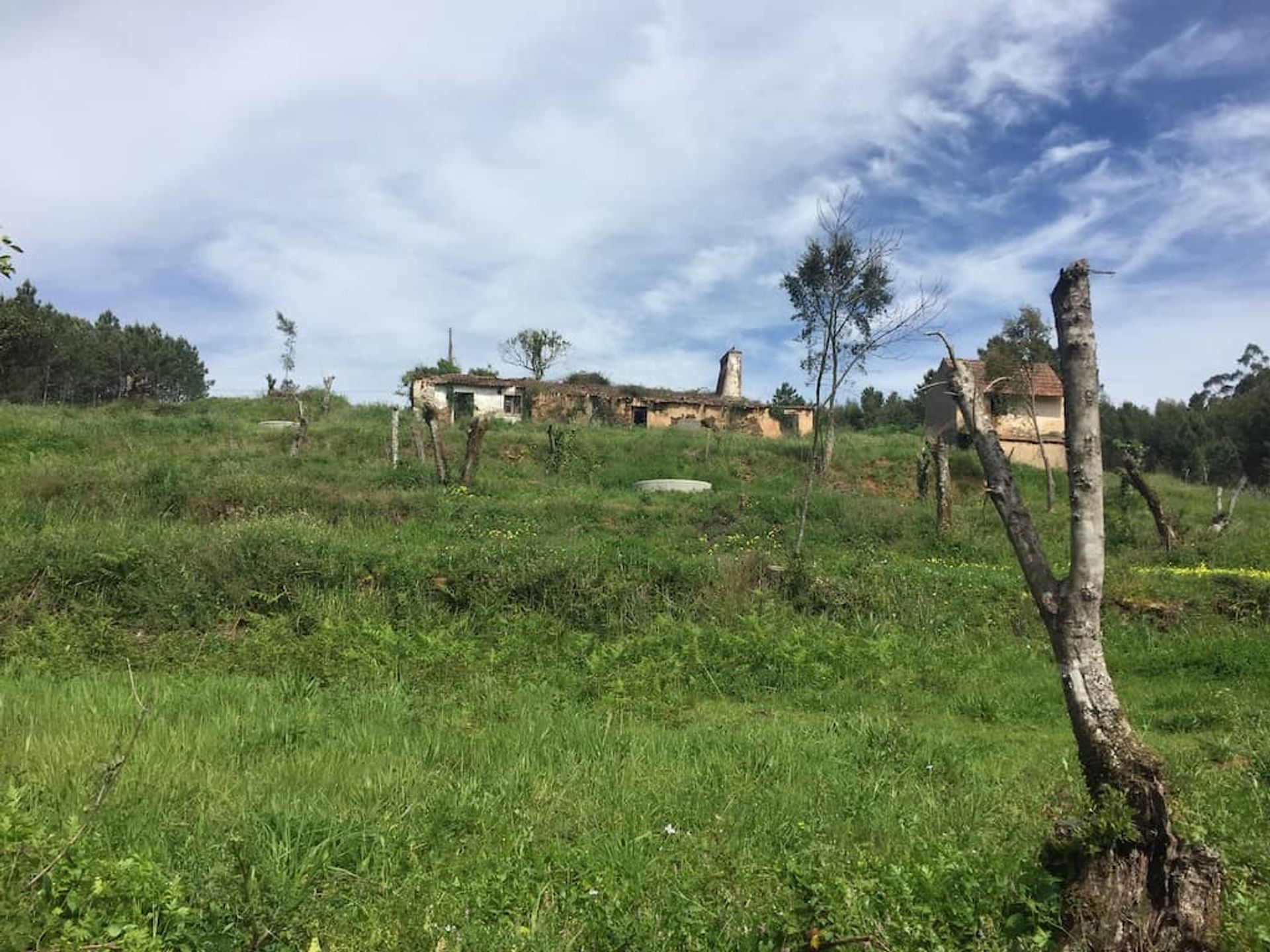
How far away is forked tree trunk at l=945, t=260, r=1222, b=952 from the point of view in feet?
9.76

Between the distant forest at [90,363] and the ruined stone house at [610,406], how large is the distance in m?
17.5

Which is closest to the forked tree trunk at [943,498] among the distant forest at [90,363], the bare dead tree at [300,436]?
the bare dead tree at [300,436]

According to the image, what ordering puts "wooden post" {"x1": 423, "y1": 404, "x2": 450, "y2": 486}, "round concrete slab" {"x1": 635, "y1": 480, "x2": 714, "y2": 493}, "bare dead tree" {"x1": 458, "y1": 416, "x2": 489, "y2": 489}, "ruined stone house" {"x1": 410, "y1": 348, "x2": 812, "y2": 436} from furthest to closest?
1. "ruined stone house" {"x1": 410, "y1": 348, "x2": 812, "y2": 436}
2. "round concrete slab" {"x1": 635, "y1": 480, "x2": 714, "y2": 493}
3. "bare dead tree" {"x1": 458, "y1": 416, "x2": 489, "y2": 489}
4. "wooden post" {"x1": 423, "y1": 404, "x2": 450, "y2": 486}

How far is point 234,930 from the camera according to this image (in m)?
3.01

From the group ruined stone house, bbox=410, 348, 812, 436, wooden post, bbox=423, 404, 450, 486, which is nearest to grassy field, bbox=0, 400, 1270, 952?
wooden post, bbox=423, 404, 450, 486

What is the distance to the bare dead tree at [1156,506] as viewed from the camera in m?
15.3

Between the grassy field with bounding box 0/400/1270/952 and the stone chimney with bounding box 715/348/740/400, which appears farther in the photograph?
the stone chimney with bounding box 715/348/740/400

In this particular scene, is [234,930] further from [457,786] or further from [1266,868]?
[1266,868]

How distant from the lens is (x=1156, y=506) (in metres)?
15.5

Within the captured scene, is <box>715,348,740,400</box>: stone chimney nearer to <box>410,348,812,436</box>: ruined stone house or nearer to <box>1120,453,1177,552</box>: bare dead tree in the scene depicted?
<box>410,348,812,436</box>: ruined stone house

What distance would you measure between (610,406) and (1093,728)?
113 ft

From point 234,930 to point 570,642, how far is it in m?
6.25

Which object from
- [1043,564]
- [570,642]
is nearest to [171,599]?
[570,642]

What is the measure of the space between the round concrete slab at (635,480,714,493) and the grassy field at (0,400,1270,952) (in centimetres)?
351
